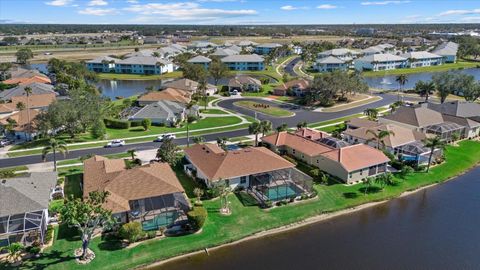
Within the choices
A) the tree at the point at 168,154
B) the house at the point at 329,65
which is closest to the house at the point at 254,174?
the tree at the point at 168,154

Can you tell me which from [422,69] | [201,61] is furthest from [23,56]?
[422,69]

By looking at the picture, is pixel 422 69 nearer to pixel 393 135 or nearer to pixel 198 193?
pixel 393 135

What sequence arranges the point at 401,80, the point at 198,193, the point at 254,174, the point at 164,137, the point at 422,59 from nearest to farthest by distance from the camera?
the point at 198,193
the point at 254,174
the point at 164,137
the point at 401,80
the point at 422,59

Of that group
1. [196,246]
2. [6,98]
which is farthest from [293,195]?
[6,98]

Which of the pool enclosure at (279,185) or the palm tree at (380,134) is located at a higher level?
the palm tree at (380,134)

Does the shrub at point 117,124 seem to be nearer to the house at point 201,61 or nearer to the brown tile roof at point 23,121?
the brown tile roof at point 23,121

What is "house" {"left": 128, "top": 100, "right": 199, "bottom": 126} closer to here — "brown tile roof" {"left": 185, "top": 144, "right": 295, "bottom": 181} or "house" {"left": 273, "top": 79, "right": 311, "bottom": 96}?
"brown tile roof" {"left": 185, "top": 144, "right": 295, "bottom": 181}

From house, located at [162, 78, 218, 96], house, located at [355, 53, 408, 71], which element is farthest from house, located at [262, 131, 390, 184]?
house, located at [355, 53, 408, 71]

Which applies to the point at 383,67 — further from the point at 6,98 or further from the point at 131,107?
the point at 6,98
